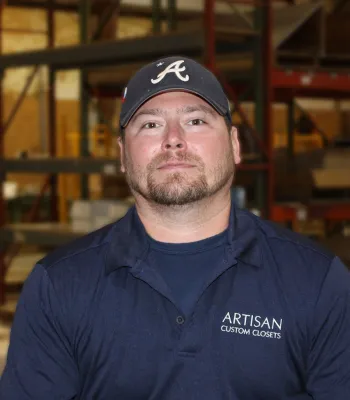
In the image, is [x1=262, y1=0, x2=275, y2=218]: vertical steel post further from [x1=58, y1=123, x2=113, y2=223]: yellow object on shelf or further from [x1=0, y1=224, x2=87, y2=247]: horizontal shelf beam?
[x1=58, y1=123, x2=113, y2=223]: yellow object on shelf

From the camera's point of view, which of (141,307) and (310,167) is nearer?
(141,307)

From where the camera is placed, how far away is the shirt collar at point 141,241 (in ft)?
7.45

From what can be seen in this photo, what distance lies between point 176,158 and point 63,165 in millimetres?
4852

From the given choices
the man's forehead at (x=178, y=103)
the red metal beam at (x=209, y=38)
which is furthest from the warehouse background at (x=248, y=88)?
the man's forehead at (x=178, y=103)

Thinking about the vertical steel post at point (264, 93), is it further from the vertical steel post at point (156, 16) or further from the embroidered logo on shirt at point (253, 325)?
the embroidered logo on shirt at point (253, 325)

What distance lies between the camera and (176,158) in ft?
7.36

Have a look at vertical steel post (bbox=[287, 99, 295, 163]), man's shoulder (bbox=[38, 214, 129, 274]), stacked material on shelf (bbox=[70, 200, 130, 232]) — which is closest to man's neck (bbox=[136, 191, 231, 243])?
man's shoulder (bbox=[38, 214, 129, 274])

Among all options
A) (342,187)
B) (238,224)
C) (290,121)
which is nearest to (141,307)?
(238,224)

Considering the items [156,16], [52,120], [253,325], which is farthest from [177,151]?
[52,120]

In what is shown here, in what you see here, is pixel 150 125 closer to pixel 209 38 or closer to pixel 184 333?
pixel 184 333

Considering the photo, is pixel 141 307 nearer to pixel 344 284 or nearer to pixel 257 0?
pixel 344 284

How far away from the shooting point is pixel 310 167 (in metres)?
7.05

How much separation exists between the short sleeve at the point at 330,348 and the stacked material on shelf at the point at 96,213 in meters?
4.47

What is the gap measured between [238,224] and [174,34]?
149 inches
